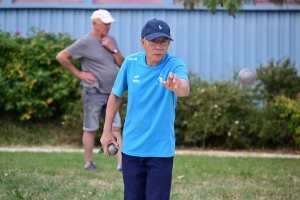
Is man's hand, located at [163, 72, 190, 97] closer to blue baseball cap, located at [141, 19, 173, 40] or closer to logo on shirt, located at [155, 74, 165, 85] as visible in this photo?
logo on shirt, located at [155, 74, 165, 85]

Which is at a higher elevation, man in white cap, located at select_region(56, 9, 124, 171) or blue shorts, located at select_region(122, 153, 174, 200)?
man in white cap, located at select_region(56, 9, 124, 171)

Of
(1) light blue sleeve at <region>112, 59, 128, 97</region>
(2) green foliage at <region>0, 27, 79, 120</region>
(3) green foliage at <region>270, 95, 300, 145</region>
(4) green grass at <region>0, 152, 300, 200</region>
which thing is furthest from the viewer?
(2) green foliage at <region>0, 27, 79, 120</region>

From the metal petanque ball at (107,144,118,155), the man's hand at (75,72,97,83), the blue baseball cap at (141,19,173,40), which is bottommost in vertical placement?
the metal petanque ball at (107,144,118,155)

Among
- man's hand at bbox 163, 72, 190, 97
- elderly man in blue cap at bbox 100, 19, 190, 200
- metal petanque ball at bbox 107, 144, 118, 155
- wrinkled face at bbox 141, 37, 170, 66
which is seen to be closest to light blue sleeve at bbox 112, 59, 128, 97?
elderly man in blue cap at bbox 100, 19, 190, 200

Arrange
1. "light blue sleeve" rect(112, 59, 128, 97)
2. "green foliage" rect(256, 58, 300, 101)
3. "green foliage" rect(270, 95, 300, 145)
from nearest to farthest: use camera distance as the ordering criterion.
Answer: "light blue sleeve" rect(112, 59, 128, 97) → "green foliage" rect(270, 95, 300, 145) → "green foliage" rect(256, 58, 300, 101)

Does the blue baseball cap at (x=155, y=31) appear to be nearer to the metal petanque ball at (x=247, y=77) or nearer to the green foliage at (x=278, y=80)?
the metal petanque ball at (x=247, y=77)

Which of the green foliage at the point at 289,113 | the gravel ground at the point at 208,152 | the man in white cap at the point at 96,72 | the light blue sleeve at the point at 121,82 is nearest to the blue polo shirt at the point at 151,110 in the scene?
the light blue sleeve at the point at 121,82

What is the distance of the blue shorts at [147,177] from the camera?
414cm

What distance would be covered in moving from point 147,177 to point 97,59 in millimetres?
3819

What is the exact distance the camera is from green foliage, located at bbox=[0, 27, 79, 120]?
35.4ft

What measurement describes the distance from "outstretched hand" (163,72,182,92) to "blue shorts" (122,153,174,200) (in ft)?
2.07

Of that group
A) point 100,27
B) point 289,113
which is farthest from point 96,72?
point 289,113

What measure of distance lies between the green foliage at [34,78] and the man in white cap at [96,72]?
3.00m

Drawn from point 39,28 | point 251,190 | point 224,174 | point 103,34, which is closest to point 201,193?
point 251,190
